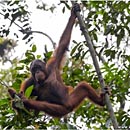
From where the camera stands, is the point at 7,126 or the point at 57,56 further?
the point at 57,56

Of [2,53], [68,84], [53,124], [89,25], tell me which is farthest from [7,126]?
[2,53]

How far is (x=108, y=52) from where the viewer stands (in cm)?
425

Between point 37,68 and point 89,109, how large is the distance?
728 mm

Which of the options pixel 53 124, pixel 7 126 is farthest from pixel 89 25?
pixel 7 126

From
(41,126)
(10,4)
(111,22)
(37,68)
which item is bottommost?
(41,126)

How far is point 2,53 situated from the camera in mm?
15344

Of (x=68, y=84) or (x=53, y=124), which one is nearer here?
(x=53, y=124)

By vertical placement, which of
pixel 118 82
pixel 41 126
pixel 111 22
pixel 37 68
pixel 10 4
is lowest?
pixel 41 126

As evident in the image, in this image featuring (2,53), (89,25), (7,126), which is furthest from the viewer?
(2,53)

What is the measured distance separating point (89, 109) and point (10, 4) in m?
1.39

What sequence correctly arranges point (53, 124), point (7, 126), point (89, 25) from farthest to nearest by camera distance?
point (89, 25), point (53, 124), point (7, 126)

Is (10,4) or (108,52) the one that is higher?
(10,4)

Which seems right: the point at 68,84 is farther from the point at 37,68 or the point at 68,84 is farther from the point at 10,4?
the point at 10,4

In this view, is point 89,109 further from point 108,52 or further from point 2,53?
point 2,53
